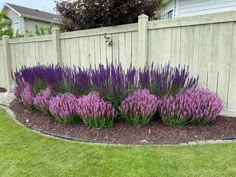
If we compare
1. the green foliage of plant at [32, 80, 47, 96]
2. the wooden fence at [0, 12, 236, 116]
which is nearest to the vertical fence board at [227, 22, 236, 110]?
the wooden fence at [0, 12, 236, 116]

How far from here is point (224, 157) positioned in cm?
274

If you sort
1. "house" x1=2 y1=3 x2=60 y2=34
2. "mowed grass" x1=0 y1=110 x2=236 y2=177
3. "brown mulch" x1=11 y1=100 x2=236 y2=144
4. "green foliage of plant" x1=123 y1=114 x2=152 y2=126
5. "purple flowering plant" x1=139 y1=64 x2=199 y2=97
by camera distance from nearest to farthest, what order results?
"mowed grass" x1=0 y1=110 x2=236 y2=177 < "brown mulch" x1=11 y1=100 x2=236 y2=144 < "green foliage of plant" x1=123 y1=114 x2=152 y2=126 < "purple flowering plant" x1=139 y1=64 x2=199 y2=97 < "house" x1=2 y1=3 x2=60 y2=34

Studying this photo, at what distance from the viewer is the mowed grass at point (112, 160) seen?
2.51 m

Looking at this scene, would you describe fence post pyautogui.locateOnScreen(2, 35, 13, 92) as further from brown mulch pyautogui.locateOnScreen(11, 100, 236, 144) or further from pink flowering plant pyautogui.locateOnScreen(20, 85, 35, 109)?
brown mulch pyautogui.locateOnScreen(11, 100, 236, 144)

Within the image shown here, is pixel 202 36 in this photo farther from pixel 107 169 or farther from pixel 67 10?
pixel 67 10

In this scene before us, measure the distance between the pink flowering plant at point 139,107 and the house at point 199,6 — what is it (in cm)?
471

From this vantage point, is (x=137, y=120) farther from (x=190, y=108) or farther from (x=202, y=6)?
(x=202, y=6)

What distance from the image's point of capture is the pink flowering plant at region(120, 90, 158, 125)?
3553 mm

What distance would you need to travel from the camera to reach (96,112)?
3607 millimetres

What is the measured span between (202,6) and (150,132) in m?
5.41

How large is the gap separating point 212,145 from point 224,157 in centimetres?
33

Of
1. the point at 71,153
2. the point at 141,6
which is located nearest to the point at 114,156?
the point at 71,153

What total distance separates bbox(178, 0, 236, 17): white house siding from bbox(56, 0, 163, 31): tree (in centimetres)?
227

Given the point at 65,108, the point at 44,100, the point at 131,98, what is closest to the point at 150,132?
the point at 131,98
